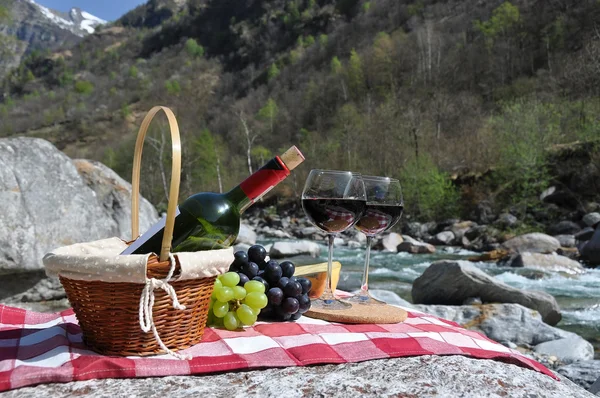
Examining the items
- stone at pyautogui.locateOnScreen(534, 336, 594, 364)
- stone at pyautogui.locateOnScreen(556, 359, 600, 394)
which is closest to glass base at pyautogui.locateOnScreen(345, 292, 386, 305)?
stone at pyautogui.locateOnScreen(556, 359, 600, 394)

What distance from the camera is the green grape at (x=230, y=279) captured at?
4.55 feet

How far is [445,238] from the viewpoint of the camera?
14492 mm

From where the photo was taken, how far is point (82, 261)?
1.03 metres

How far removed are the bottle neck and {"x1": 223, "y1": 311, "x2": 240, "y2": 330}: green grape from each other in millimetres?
304

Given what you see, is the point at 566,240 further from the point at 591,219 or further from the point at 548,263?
the point at 548,263

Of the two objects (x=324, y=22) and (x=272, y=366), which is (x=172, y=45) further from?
(x=272, y=366)

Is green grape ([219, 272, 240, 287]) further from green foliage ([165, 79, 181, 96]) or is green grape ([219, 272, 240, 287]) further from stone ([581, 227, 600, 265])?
green foliage ([165, 79, 181, 96])

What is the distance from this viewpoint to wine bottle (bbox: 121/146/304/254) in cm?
137

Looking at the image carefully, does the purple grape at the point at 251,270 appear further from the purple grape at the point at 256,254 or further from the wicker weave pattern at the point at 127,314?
the wicker weave pattern at the point at 127,314

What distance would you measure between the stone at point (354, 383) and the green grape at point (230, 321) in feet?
0.87

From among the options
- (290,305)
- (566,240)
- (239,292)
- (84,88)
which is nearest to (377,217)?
(290,305)

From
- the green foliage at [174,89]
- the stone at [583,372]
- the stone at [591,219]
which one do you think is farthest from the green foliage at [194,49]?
the stone at [583,372]

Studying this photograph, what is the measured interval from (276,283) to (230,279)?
0.14 m

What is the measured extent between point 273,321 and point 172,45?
364ft
